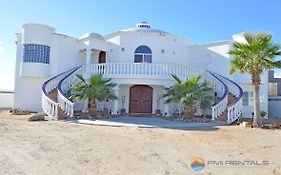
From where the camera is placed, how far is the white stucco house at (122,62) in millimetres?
18531

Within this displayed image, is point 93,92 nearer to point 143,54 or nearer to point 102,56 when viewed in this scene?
point 143,54

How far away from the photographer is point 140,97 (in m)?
20.0

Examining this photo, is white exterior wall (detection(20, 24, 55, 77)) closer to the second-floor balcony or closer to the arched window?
the second-floor balcony

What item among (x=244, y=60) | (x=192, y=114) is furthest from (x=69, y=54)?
(x=244, y=60)

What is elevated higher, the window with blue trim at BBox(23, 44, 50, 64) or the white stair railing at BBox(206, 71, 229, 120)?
the window with blue trim at BBox(23, 44, 50, 64)

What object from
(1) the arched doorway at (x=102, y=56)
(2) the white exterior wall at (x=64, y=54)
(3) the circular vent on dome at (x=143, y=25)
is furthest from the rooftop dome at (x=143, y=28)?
(2) the white exterior wall at (x=64, y=54)

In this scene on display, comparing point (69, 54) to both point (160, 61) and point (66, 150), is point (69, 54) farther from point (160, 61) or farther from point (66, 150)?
point (66, 150)

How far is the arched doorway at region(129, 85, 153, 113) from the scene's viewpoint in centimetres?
1998

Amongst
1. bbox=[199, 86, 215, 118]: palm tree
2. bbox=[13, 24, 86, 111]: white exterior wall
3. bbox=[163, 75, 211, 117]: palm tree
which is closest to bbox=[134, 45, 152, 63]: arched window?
bbox=[13, 24, 86, 111]: white exterior wall

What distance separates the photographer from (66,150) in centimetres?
857

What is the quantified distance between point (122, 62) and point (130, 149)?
38.8 feet

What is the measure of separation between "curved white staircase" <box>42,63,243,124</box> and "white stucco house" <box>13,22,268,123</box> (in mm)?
65

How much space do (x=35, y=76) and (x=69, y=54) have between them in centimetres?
305

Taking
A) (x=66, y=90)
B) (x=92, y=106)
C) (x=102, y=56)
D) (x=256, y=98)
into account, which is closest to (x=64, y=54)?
(x=102, y=56)
